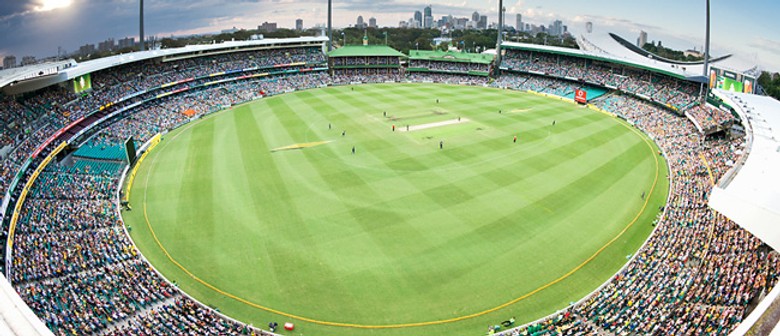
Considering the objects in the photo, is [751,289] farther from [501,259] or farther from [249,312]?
[249,312]

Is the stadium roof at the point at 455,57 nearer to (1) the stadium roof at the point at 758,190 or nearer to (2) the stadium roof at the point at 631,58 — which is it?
(2) the stadium roof at the point at 631,58

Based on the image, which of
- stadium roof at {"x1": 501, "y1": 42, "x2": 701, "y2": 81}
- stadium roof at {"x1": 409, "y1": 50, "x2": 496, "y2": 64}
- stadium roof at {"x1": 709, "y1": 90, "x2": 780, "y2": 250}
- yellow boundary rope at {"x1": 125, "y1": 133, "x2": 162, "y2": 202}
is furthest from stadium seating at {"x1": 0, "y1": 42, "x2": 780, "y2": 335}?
stadium roof at {"x1": 409, "y1": 50, "x2": 496, "y2": 64}

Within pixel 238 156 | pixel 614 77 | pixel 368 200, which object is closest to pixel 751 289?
pixel 368 200

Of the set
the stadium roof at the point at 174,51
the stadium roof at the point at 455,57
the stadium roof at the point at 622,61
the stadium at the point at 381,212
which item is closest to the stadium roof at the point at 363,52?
the stadium roof at the point at 174,51

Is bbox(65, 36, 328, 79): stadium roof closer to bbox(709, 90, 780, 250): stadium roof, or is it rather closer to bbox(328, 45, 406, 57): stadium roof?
bbox(328, 45, 406, 57): stadium roof

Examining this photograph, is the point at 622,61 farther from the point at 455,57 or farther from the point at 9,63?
the point at 9,63

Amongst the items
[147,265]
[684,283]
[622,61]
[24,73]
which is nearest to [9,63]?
[24,73]
